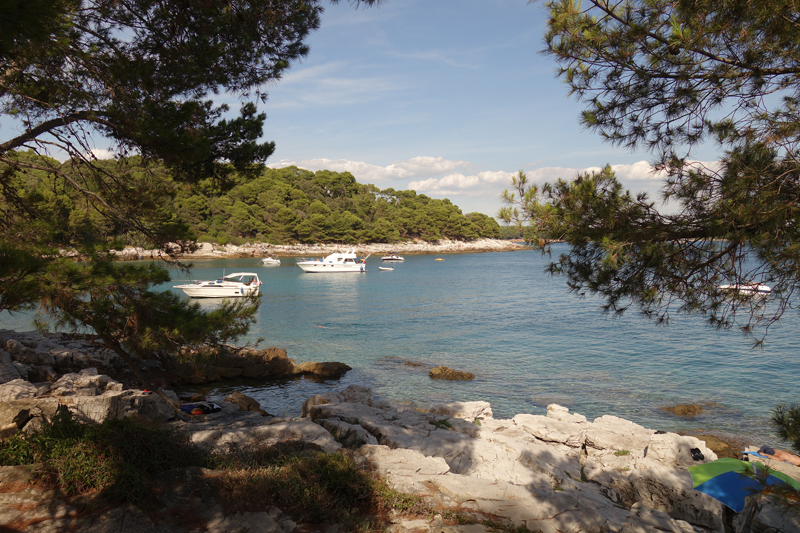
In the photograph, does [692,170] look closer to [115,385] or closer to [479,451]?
[479,451]

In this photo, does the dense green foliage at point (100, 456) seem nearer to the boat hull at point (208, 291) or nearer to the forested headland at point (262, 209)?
the forested headland at point (262, 209)

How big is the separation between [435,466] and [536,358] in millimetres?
12618

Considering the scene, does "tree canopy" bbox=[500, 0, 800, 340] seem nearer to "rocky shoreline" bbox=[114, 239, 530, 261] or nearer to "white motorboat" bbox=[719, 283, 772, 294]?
"white motorboat" bbox=[719, 283, 772, 294]

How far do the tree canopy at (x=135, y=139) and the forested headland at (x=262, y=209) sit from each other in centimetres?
6

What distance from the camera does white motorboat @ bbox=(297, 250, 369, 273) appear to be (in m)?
53.5

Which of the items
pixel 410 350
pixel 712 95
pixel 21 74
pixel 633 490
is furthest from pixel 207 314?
pixel 410 350

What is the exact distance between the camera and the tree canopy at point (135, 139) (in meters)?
5.46

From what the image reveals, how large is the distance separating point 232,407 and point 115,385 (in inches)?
93.3

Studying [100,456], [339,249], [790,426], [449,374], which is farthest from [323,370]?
[339,249]

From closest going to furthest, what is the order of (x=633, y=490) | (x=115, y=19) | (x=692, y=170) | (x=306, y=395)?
(x=692, y=170)
(x=115, y=19)
(x=633, y=490)
(x=306, y=395)

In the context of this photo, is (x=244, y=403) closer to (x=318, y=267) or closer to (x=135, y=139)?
(x=135, y=139)

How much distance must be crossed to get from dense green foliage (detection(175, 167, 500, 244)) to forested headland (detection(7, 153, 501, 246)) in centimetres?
17

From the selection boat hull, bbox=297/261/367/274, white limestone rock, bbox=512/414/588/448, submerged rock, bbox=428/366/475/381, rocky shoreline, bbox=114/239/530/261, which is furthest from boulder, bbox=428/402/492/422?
boat hull, bbox=297/261/367/274

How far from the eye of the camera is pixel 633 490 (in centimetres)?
649
